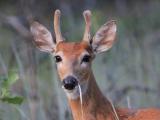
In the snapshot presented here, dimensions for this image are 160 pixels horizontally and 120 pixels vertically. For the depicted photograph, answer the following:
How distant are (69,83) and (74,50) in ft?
1.77

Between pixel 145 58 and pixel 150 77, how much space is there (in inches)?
11.6

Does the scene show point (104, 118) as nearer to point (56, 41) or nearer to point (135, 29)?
point (56, 41)

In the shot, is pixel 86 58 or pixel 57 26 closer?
pixel 86 58

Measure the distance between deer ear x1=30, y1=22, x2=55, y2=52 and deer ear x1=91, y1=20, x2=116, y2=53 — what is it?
0.44 meters

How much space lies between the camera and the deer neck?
9.95m

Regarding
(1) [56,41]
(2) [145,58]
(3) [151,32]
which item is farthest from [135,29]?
(1) [56,41]

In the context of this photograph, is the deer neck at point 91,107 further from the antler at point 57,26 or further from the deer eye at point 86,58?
the antler at point 57,26

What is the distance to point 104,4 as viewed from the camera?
2502 centimetres

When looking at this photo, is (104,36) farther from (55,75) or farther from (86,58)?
(55,75)

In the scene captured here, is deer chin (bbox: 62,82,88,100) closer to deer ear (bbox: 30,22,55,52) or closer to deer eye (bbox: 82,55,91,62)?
deer eye (bbox: 82,55,91,62)

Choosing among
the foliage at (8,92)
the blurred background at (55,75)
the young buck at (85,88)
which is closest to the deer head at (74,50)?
the young buck at (85,88)

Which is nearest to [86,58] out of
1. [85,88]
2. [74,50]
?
[74,50]

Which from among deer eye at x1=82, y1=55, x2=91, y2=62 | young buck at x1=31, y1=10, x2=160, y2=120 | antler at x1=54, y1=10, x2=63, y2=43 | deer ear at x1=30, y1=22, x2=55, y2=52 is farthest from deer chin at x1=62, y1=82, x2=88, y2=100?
deer ear at x1=30, y1=22, x2=55, y2=52

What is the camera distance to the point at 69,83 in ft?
31.4
